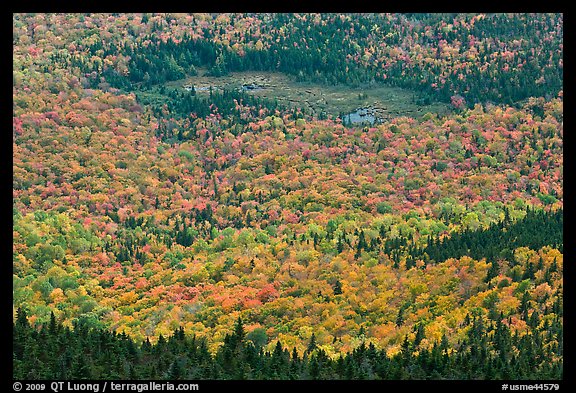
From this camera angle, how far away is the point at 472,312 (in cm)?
19025

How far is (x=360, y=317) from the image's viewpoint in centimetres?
19888

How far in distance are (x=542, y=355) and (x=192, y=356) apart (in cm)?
4472

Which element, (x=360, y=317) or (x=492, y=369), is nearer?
(x=492, y=369)

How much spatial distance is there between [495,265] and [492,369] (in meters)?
35.4

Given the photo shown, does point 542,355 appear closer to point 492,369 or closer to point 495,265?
point 492,369

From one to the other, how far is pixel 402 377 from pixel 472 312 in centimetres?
2758
